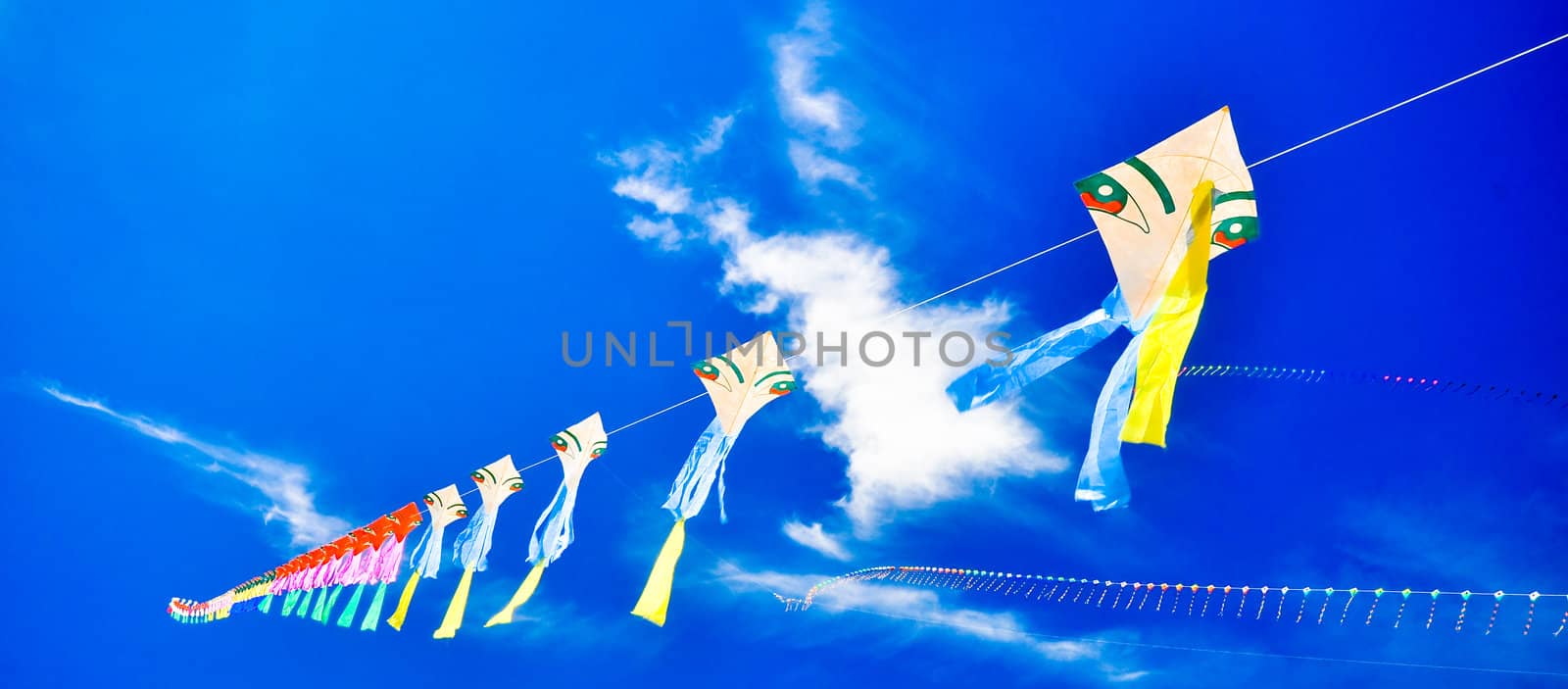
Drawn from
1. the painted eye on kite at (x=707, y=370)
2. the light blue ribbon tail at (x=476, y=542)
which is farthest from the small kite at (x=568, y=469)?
the painted eye on kite at (x=707, y=370)

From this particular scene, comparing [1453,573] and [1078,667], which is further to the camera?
[1078,667]

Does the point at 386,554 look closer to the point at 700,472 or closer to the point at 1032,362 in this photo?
the point at 700,472

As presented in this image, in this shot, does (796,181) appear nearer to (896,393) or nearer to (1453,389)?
(896,393)

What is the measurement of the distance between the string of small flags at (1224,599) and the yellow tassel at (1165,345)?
12.9ft

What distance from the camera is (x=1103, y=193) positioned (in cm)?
404

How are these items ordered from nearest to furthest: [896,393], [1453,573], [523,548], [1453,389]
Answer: [1453,389], [1453,573], [896,393], [523,548]

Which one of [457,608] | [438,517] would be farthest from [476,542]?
[438,517]

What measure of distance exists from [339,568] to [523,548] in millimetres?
1876

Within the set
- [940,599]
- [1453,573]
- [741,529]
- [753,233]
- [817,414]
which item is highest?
[753,233]

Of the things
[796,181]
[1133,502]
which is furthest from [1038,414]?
[796,181]

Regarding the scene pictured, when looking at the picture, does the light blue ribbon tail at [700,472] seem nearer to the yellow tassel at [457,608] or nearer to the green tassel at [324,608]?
the yellow tassel at [457,608]

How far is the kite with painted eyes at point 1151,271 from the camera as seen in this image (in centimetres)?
377

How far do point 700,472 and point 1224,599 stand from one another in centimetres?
481

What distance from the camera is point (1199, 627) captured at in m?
8.11
